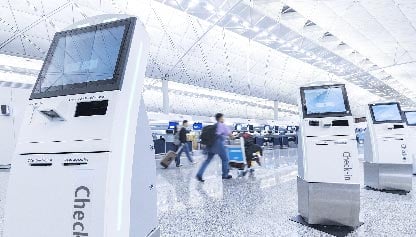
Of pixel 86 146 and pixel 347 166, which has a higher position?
pixel 86 146

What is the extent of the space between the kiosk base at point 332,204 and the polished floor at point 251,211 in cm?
15

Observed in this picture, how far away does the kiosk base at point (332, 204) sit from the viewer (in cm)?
296

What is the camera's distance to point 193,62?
638 inches

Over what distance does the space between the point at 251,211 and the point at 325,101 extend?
1596mm

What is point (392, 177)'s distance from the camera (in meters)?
4.88

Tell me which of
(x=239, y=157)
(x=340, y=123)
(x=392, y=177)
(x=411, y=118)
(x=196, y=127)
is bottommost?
(x=392, y=177)

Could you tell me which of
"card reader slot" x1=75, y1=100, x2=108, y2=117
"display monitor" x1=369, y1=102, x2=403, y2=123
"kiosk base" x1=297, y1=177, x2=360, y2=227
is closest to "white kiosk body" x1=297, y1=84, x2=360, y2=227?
"kiosk base" x1=297, y1=177, x2=360, y2=227

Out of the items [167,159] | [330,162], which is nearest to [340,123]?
[330,162]

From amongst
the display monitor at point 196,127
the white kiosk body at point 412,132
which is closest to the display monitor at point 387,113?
the white kiosk body at point 412,132

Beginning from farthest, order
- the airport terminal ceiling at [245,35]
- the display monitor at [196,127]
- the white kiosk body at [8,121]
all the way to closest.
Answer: the display monitor at [196,127], the airport terminal ceiling at [245,35], the white kiosk body at [8,121]

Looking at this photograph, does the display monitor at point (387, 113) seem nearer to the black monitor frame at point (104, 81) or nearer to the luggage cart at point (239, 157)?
the luggage cart at point (239, 157)

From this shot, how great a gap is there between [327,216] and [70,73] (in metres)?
2.72

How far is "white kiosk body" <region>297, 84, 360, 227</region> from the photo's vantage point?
2.97 meters

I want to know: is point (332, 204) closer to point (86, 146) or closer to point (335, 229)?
point (335, 229)
